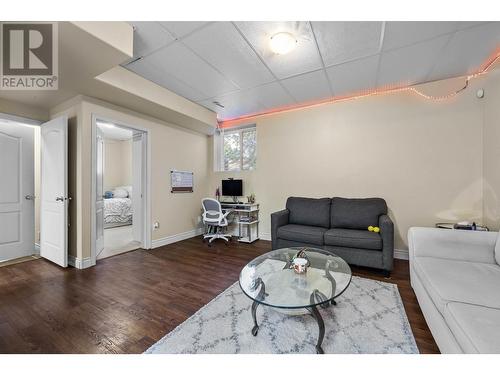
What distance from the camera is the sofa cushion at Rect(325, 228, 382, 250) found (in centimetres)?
253

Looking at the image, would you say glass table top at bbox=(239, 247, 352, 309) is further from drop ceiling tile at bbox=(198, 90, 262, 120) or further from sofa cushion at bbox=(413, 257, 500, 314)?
drop ceiling tile at bbox=(198, 90, 262, 120)

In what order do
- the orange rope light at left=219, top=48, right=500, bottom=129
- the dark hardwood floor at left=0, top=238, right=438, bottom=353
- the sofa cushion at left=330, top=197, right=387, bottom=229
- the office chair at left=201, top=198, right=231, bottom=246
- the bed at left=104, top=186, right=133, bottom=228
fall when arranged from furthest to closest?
the bed at left=104, top=186, right=133, bottom=228, the office chair at left=201, top=198, right=231, bottom=246, the sofa cushion at left=330, top=197, right=387, bottom=229, the orange rope light at left=219, top=48, right=500, bottom=129, the dark hardwood floor at left=0, top=238, right=438, bottom=353

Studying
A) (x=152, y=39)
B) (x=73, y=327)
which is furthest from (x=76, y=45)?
(x=73, y=327)

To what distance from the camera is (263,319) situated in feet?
5.54

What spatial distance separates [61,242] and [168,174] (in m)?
1.83

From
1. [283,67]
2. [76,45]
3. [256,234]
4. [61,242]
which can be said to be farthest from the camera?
[256,234]

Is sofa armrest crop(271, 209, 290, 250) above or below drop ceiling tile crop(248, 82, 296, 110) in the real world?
below

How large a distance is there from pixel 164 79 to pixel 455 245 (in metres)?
3.82

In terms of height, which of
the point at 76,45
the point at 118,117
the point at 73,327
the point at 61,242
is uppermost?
the point at 76,45

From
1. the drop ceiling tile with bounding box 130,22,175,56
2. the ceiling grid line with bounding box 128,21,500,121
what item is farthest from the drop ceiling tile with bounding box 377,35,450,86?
the drop ceiling tile with bounding box 130,22,175,56

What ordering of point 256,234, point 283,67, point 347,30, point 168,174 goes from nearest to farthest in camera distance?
point 347,30 → point 283,67 → point 168,174 → point 256,234

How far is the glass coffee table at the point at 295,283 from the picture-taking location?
4.39ft

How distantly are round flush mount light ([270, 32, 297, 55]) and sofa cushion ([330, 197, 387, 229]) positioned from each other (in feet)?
7.43
